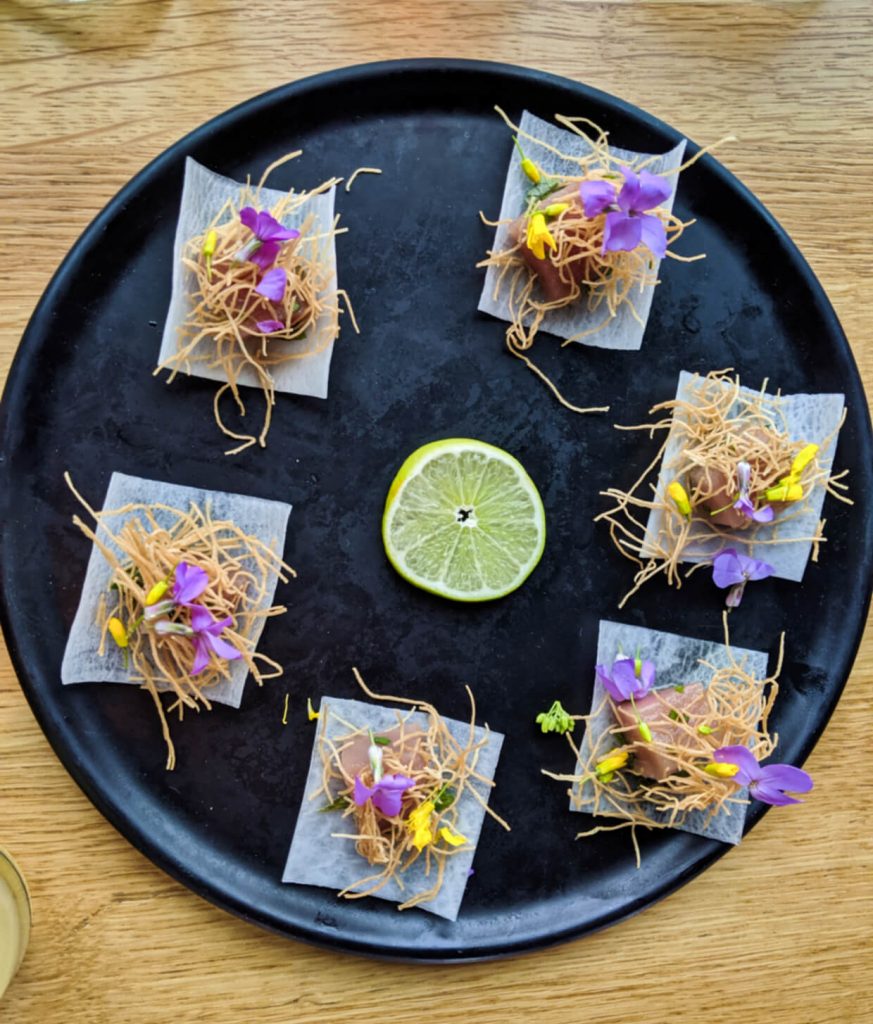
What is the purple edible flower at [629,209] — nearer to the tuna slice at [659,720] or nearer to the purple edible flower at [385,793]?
the tuna slice at [659,720]

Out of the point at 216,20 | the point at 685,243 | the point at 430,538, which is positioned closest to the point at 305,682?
the point at 430,538

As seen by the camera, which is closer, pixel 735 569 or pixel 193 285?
pixel 193 285

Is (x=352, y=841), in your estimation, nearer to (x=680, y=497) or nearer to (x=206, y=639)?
(x=206, y=639)

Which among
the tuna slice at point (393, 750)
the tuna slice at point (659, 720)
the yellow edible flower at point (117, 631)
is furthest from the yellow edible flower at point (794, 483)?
the yellow edible flower at point (117, 631)

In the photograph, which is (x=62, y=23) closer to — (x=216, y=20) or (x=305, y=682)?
(x=216, y=20)

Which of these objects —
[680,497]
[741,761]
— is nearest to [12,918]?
[741,761]

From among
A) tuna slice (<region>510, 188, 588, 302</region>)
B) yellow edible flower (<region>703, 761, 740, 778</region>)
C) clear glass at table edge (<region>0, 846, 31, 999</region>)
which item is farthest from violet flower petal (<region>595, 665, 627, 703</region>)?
clear glass at table edge (<region>0, 846, 31, 999</region>)
